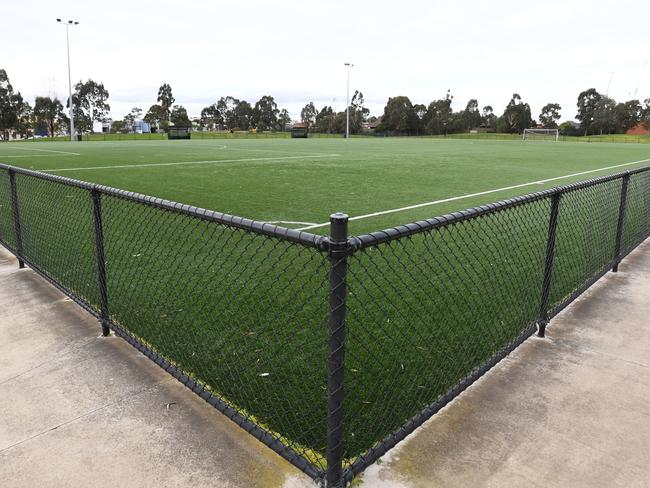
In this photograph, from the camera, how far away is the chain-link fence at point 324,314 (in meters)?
2.59

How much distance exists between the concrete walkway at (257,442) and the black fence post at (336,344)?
0.21m

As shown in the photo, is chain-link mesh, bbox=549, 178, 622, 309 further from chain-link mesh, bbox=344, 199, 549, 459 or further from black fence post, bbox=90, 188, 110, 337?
black fence post, bbox=90, 188, 110, 337

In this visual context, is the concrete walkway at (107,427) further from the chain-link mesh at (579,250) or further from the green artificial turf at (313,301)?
the chain-link mesh at (579,250)

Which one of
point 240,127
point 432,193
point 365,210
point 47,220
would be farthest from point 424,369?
point 240,127

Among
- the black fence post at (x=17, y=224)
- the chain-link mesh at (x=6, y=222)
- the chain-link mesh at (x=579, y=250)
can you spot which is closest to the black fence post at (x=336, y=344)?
the chain-link mesh at (x=579, y=250)

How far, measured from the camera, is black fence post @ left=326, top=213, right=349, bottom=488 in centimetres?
211

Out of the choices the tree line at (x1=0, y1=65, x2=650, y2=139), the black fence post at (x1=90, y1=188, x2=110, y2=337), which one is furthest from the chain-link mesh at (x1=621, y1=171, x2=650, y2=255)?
the tree line at (x1=0, y1=65, x2=650, y2=139)

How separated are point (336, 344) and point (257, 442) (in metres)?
0.91

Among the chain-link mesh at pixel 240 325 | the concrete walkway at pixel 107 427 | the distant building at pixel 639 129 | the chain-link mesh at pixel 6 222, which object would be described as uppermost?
the distant building at pixel 639 129

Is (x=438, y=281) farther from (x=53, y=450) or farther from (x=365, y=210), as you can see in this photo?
(x=365, y=210)

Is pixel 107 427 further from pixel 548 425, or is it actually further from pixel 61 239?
pixel 61 239

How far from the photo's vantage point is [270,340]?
3947mm

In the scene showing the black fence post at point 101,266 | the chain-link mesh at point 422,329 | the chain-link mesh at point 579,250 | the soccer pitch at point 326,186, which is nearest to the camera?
the chain-link mesh at point 422,329

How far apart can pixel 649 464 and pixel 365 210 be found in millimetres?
7228
